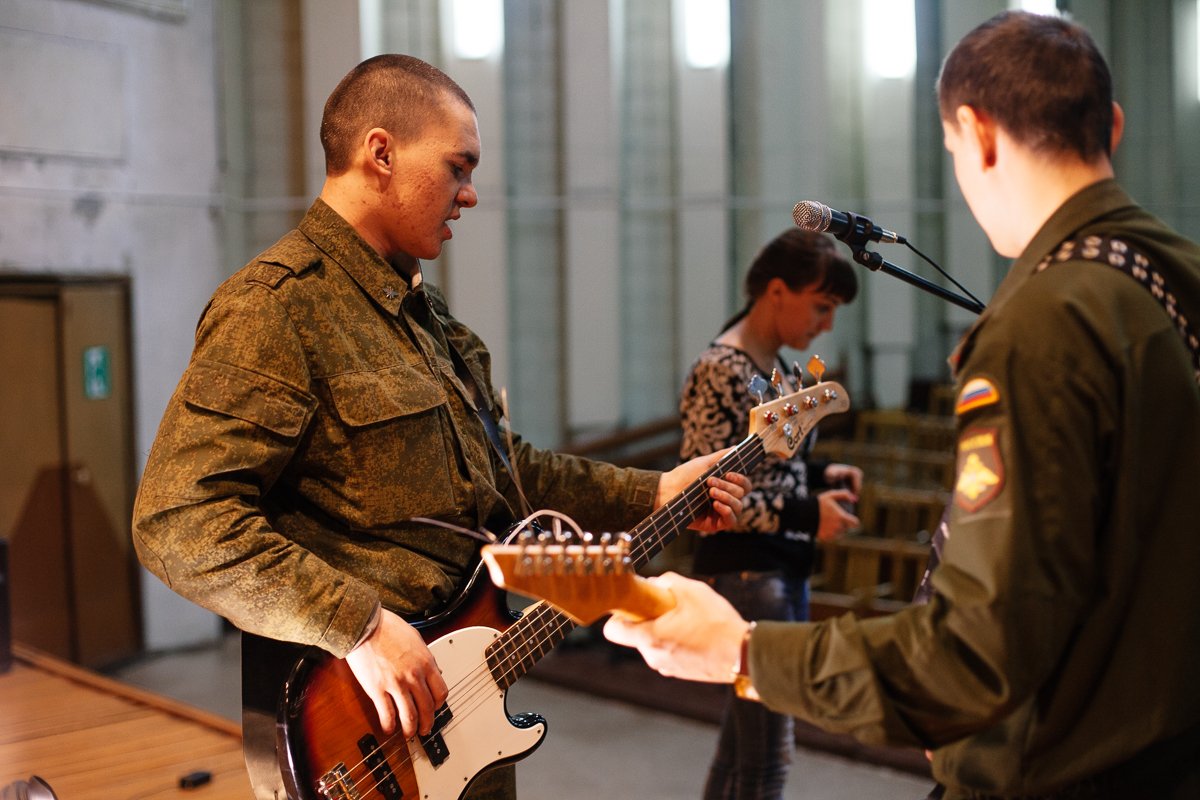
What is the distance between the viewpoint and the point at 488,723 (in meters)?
2.03

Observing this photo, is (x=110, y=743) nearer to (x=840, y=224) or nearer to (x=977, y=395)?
(x=840, y=224)

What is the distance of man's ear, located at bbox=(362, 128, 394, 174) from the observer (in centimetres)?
209

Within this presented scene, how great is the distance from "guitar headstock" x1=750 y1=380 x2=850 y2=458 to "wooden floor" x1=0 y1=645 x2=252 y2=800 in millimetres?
1553

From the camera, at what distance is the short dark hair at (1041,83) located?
51.5 inches

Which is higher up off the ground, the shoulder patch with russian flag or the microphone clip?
the microphone clip

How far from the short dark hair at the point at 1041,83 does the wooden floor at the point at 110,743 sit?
2.39 m

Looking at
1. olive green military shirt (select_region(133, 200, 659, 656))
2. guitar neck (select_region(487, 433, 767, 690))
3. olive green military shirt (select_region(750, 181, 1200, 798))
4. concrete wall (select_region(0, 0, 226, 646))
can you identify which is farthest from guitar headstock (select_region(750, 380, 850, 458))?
concrete wall (select_region(0, 0, 226, 646))

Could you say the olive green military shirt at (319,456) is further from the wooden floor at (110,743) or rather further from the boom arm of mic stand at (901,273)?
the wooden floor at (110,743)

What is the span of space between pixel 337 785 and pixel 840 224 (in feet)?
4.23

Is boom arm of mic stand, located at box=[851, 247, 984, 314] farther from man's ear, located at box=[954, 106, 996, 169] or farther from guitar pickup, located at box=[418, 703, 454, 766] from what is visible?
guitar pickup, located at box=[418, 703, 454, 766]

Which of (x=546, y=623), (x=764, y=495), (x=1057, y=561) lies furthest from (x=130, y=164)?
(x=1057, y=561)

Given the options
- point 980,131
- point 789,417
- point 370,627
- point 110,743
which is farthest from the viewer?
point 110,743

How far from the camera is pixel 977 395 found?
1263mm

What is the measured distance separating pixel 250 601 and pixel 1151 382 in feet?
4.20
